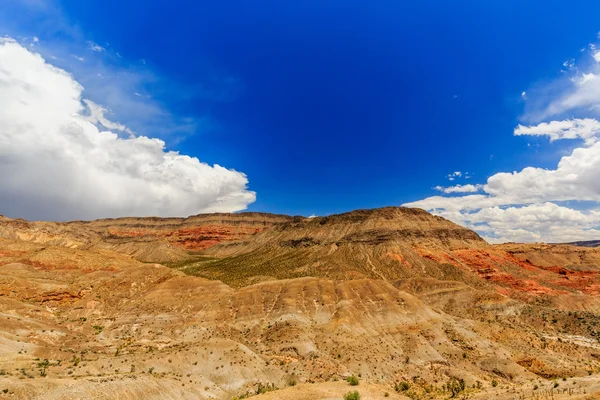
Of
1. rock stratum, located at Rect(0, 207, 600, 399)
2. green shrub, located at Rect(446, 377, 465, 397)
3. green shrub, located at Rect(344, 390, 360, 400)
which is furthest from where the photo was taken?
green shrub, located at Rect(446, 377, 465, 397)

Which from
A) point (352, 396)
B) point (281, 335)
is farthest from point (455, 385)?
point (281, 335)

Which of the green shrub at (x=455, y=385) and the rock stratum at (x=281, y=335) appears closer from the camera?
the rock stratum at (x=281, y=335)

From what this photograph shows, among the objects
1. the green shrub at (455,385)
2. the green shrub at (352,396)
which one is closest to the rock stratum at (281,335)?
the green shrub at (455,385)

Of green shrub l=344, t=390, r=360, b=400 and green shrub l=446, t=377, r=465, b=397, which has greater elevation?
green shrub l=344, t=390, r=360, b=400

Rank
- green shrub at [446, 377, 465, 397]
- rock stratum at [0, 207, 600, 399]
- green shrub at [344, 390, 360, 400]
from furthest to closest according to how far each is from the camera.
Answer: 1. green shrub at [446, 377, 465, 397]
2. rock stratum at [0, 207, 600, 399]
3. green shrub at [344, 390, 360, 400]

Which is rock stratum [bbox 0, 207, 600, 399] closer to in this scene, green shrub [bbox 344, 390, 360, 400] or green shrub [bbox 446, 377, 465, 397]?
green shrub [bbox 446, 377, 465, 397]

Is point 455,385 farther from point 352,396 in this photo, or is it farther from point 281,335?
point 281,335

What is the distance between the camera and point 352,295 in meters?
74.2

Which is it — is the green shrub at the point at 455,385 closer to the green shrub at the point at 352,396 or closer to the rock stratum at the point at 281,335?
the rock stratum at the point at 281,335

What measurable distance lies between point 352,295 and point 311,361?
2563 centimetres

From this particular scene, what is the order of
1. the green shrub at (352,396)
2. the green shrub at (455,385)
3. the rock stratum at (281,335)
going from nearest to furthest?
1. the green shrub at (352,396)
2. the rock stratum at (281,335)
3. the green shrub at (455,385)

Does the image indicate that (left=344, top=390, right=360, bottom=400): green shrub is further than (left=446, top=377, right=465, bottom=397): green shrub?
No

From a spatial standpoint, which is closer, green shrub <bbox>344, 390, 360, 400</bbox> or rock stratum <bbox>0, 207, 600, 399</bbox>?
green shrub <bbox>344, 390, 360, 400</bbox>

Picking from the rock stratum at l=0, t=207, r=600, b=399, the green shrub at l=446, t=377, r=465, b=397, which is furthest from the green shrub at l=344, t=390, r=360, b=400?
the green shrub at l=446, t=377, r=465, b=397
